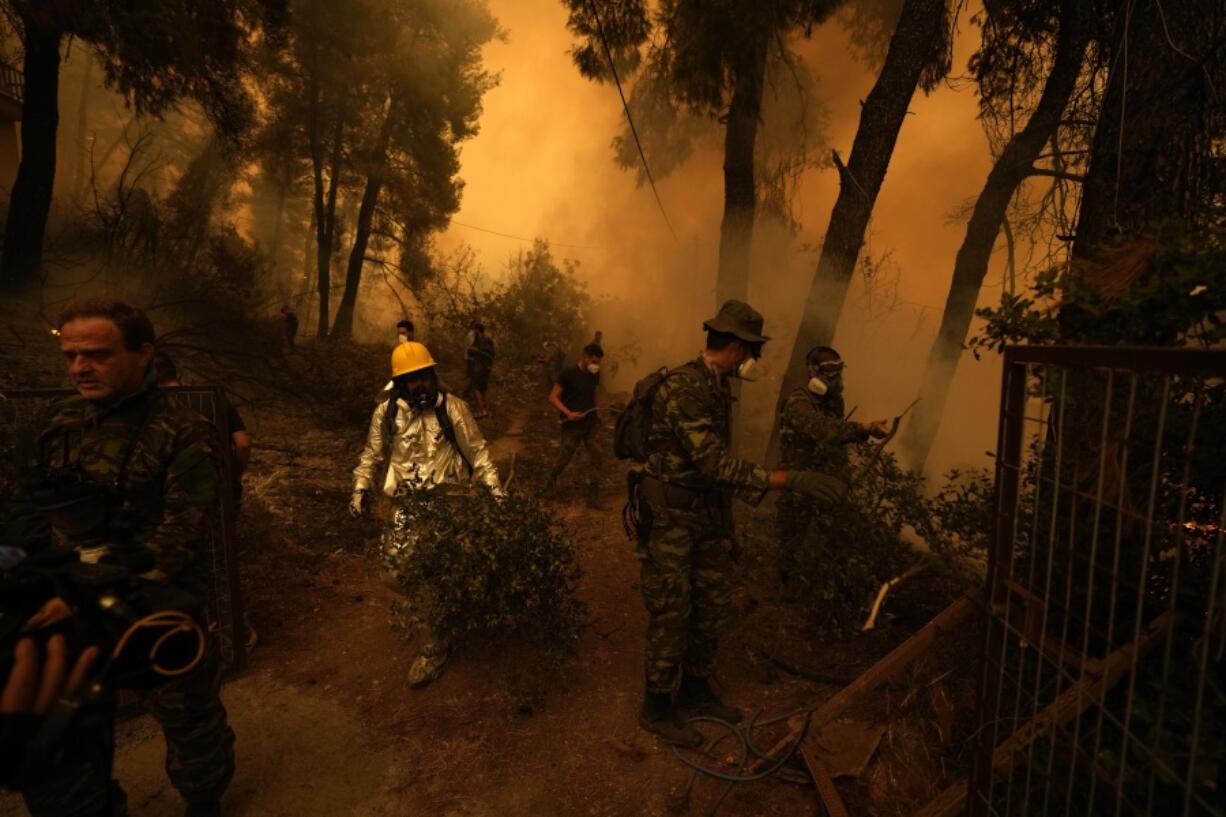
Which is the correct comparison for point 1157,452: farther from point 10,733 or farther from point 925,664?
point 10,733

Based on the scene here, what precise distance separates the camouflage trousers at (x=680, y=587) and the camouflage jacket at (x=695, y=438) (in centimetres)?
22

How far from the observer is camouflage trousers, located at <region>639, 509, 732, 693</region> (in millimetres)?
3074

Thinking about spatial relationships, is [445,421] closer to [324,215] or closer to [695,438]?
[695,438]

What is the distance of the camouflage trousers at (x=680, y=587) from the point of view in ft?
10.1

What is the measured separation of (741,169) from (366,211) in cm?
1200

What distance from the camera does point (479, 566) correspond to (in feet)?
11.0

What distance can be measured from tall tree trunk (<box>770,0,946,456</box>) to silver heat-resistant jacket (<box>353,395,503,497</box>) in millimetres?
3494

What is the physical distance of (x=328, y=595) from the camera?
486 cm

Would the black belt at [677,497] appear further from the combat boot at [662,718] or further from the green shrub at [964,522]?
the green shrub at [964,522]

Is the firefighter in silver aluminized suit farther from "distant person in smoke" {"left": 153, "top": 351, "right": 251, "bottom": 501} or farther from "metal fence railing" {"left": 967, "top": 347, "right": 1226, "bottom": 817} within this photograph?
"metal fence railing" {"left": 967, "top": 347, "right": 1226, "bottom": 817}

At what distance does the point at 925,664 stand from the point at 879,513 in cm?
116

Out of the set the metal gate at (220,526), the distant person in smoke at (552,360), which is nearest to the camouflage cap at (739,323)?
the metal gate at (220,526)

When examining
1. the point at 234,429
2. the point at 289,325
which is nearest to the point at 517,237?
the point at 289,325

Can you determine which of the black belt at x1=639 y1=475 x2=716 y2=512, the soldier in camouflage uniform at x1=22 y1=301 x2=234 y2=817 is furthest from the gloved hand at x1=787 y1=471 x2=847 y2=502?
the soldier in camouflage uniform at x1=22 y1=301 x2=234 y2=817
